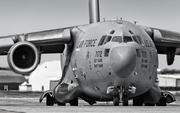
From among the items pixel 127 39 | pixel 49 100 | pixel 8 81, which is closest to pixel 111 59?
pixel 127 39

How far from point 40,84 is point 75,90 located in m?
51.8

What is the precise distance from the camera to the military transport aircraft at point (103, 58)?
1773 centimetres

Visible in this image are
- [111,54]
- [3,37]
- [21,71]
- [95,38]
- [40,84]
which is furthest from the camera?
[40,84]

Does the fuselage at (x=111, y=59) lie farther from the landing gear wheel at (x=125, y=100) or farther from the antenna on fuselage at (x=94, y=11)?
the antenna on fuselage at (x=94, y=11)

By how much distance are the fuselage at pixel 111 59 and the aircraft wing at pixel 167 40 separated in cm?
246

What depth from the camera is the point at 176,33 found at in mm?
23234

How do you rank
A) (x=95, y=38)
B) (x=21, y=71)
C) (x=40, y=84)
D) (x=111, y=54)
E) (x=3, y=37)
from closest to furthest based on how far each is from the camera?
(x=111, y=54)
(x=95, y=38)
(x=21, y=71)
(x=3, y=37)
(x=40, y=84)

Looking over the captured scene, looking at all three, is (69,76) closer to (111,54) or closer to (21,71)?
(21,71)

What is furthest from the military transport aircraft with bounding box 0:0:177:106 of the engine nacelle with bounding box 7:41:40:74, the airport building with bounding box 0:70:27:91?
the airport building with bounding box 0:70:27:91

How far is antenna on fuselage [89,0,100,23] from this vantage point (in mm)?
23672

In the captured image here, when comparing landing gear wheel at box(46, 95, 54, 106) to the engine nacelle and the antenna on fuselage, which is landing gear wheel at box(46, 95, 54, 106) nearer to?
the engine nacelle

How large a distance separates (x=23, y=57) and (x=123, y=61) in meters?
5.76

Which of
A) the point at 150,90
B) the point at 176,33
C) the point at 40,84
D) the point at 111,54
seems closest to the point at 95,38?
the point at 111,54

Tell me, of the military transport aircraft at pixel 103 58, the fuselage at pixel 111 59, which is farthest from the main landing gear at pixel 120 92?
the fuselage at pixel 111 59
